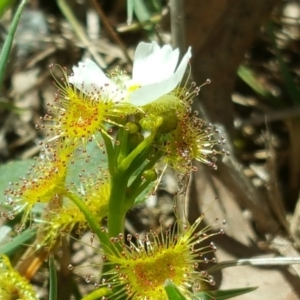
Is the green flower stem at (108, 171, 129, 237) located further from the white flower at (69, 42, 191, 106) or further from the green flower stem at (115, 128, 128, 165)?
the white flower at (69, 42, 191, 106)

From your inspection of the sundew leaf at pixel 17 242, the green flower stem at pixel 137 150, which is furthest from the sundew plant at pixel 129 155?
the sundew leaf at pixel 17 242

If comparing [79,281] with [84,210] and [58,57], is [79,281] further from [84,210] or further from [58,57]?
[58,57]

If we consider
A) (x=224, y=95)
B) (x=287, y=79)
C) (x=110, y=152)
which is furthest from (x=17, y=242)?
(x=287, y=79)

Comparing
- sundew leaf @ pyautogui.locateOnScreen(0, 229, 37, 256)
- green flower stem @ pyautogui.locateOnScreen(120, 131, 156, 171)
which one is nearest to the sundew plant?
green flower stem @ pyautogui.locateOnScreen(120, 131, 156, 171)

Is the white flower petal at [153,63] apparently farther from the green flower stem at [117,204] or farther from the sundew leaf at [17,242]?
the sundew leaf at [17,242]

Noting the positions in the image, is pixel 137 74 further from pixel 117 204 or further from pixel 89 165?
pixel 89 165
